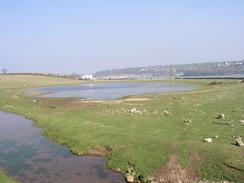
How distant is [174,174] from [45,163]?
1121 centimetres

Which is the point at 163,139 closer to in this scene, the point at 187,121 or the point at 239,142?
the point at 239,142

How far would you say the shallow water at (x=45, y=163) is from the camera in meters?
27.6

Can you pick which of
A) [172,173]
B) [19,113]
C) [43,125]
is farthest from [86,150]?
[19,113]

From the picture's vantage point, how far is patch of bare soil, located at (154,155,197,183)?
2523cm

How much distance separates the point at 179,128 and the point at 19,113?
32.4 m

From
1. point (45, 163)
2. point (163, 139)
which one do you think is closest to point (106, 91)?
point (163, 139)

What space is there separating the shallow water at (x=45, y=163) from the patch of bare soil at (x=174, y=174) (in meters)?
2.70

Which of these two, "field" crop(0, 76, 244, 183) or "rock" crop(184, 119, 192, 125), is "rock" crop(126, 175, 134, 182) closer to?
"field" crop(0, 76, 244, 183)

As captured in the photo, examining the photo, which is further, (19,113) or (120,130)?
(19,113)

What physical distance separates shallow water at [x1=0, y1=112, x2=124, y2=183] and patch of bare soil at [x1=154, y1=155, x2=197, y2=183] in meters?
2.70

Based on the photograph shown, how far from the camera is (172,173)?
26.1m

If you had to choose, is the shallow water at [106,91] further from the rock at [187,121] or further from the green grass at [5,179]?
the green grass at [5,179]

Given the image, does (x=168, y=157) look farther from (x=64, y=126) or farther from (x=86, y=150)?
(x=64, y=126)

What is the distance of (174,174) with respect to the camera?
2600 cm
